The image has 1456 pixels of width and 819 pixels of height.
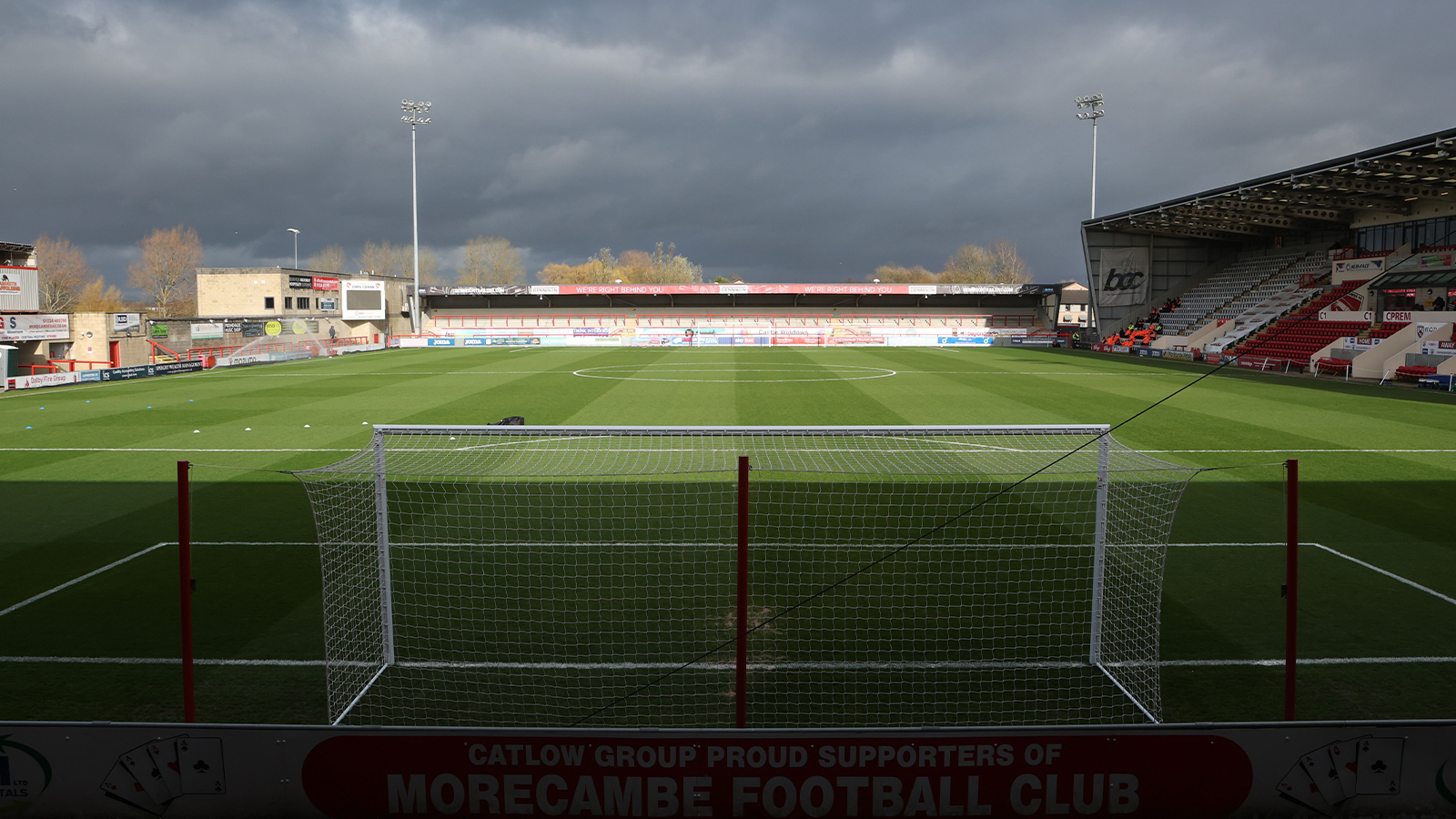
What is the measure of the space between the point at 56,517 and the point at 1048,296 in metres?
69.0

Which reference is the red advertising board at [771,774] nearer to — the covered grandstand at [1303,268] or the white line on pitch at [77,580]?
the white line on pitch at [77,580]

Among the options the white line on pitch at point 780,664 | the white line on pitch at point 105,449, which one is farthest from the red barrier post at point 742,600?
the white line on pitch at point 105,449

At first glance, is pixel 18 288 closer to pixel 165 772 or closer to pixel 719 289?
pixel 719 289

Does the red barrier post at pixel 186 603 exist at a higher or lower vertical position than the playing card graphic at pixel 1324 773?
higher

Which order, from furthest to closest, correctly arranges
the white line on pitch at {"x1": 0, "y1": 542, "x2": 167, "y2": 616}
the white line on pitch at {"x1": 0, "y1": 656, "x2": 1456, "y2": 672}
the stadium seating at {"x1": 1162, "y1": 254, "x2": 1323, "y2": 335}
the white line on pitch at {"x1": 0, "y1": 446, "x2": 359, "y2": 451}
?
the stadium seating at {"x1": 1162, "y1": 254, "x2": 1323, "y2": 335}
the white line on pitch at {"x1": 0, "y1": 446, "x2": 359, "y2": 451}
the white line on pitch at {"x1": 0, "y1": 542, "x2": 167, "y2": 616}
the white line on pitch at {"x1": 0, "y1": 656, "x2": 1456, "y2": 672}

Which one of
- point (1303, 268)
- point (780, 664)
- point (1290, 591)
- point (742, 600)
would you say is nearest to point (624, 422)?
point (780, 664)

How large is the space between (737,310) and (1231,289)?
1478 inches

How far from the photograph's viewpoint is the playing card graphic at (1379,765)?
4.55 meters

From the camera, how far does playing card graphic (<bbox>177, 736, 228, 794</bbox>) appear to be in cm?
452

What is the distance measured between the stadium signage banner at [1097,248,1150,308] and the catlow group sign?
54.3 metres

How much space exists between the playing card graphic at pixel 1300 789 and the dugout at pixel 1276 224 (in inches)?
Answer: 1215

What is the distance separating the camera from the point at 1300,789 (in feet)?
15.2

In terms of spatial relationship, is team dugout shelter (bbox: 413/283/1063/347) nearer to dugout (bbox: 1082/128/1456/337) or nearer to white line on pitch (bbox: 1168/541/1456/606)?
dugout (bbox: 1082/128/1456/337)

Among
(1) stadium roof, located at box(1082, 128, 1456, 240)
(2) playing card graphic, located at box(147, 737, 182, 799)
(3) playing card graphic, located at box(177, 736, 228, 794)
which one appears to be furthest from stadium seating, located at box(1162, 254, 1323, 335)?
(2) playing card graphic, located at box(147, 737, 182, 799)
